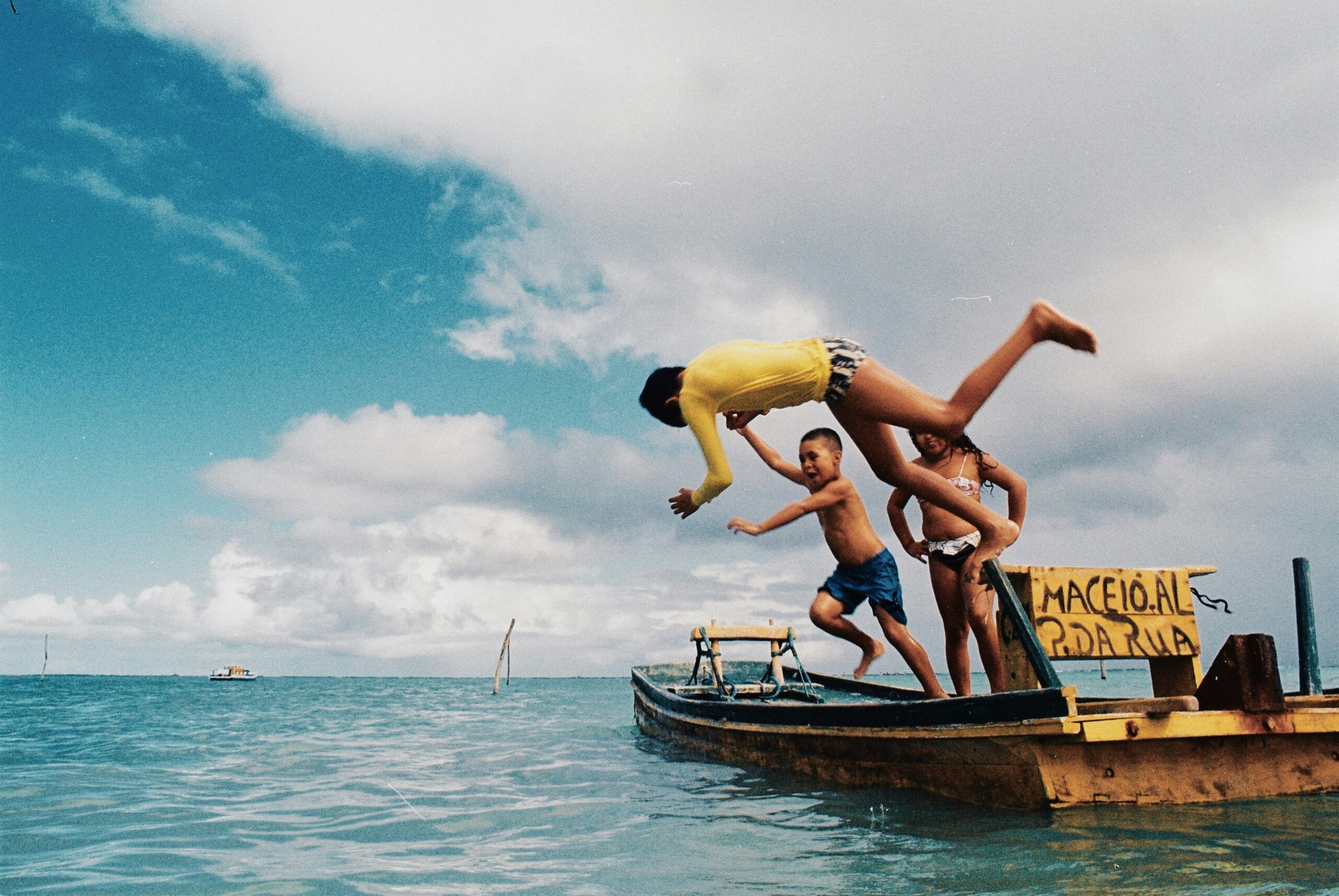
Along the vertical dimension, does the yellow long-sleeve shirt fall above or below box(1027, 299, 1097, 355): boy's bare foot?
below

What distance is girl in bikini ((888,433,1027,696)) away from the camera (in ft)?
19.7

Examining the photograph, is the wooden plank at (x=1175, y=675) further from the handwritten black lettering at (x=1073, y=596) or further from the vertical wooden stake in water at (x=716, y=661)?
the vertical wooden stake in water at (x=716, y=661)

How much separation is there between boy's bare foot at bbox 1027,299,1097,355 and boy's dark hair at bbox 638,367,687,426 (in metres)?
1.88

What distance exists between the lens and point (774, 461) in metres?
7.25

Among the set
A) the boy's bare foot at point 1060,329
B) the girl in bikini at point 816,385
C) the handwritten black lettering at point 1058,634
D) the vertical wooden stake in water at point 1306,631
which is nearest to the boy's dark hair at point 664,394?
the girl in bikini at point 816,385

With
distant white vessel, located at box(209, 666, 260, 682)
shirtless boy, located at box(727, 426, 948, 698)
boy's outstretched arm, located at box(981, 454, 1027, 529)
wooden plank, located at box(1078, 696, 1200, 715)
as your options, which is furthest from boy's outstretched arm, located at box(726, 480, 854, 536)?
distant white vessel, located at box(209, 666, 260, 682)

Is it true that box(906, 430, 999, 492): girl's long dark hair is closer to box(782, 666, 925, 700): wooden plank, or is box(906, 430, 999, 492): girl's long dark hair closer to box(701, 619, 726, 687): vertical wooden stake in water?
box(782, 666, 925, 700): wooden plank

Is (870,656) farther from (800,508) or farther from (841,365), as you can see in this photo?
(841,365)

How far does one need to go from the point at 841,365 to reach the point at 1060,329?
1.12 m

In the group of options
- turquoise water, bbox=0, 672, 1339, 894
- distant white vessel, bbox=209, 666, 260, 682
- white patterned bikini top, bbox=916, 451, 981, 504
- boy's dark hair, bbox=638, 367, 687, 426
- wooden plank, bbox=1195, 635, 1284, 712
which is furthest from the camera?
distant white vessel, bbox=209, 666, 260, 682

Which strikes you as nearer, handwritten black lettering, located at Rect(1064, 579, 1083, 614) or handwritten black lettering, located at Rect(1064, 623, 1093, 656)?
handwritten black lettering, located at Rect(1064, 623, 1093, 656)

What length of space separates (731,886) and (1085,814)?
2166mm

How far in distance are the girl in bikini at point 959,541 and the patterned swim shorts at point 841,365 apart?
190 centimetres

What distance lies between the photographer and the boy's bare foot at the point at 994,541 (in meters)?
4.82
